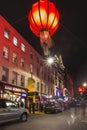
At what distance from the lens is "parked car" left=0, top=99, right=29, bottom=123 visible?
1759 centimetres

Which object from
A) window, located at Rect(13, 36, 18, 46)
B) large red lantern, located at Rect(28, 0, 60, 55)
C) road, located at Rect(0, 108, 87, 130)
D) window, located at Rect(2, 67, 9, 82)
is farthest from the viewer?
window, located at Rect(13, 36, 18, 46)

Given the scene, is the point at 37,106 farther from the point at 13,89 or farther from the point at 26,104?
the point at 13,89

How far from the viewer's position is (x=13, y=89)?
3272 cm

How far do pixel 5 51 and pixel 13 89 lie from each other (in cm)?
527

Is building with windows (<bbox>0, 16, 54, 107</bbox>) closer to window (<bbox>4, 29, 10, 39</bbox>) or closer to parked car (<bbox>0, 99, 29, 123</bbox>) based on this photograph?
window (<bbox>4, 29, 10, 39</bbox>)

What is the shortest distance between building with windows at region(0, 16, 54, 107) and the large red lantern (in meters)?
19.1

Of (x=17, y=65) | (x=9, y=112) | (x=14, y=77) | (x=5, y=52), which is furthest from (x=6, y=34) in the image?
(x=9, y=112)

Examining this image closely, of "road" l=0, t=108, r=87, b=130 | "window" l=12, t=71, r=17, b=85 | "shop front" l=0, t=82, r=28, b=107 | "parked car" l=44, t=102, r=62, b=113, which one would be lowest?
"road" l=0, t=108, r=87, b=130

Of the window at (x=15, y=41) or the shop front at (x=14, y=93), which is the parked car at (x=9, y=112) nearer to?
the shop front at (x=14, y=93)

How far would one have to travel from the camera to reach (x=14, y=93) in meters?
33.5

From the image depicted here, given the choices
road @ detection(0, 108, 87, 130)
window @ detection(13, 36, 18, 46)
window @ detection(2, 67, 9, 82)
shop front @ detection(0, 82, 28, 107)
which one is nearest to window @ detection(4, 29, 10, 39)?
window @ detection(13, 36, 18, 46)

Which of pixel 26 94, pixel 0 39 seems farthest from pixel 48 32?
pixel 26 94

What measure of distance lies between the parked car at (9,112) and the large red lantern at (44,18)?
323 inches

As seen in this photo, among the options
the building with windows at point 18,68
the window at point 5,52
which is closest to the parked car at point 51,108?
the building with windows at point 18,68
